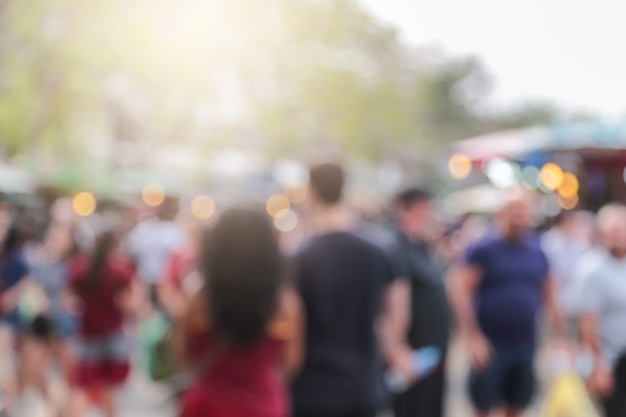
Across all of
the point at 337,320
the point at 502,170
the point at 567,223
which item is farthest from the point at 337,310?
the point at 502,170

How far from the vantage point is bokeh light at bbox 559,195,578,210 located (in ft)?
46.1

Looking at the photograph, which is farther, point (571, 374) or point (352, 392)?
point (571, 374)

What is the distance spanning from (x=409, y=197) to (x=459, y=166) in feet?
31.0

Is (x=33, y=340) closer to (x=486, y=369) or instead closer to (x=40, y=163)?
(x=486, y=369)

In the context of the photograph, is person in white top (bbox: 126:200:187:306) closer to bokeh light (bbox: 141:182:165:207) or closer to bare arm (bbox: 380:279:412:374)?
bare arm (bbox: 380:279:412:374)

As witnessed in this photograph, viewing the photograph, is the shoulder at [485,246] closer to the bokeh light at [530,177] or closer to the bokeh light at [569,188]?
the bokeh light at [569,188]

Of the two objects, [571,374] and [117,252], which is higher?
[117,252]

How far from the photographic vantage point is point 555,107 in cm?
8275

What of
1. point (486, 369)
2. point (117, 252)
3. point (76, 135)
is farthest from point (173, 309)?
point (76, 135)

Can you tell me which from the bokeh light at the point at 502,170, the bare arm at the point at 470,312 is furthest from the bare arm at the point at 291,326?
the bokeh light at the point at 502,170

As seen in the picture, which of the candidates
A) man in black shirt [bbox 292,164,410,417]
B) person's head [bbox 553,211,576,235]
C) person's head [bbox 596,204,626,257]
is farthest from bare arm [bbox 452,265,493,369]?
person's head [bbox 553,211,576,235]

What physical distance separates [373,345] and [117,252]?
114 inches

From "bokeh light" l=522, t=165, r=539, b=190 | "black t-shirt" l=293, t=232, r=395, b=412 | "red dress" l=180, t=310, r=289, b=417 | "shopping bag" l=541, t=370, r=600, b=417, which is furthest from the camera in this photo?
"bokeh light" l=522, t=165, r=539, b=190

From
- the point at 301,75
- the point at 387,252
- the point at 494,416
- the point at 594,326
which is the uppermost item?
the point at 301,75
